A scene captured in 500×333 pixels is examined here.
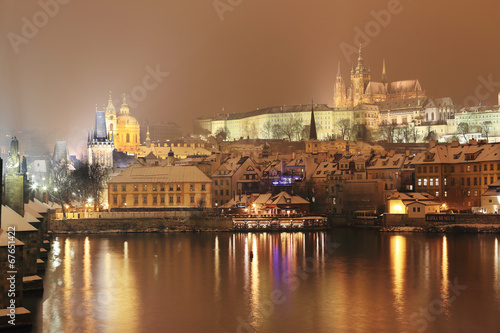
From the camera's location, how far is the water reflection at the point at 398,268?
27191 millimetres

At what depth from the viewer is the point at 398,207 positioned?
58719 millimetres

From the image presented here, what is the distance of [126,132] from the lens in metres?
128

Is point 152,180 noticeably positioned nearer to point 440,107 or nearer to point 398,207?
point 398,207

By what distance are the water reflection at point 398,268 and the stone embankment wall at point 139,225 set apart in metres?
15.1

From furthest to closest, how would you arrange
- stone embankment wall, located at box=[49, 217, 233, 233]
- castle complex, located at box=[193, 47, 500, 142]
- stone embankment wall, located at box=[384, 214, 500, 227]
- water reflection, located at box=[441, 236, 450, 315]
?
castle complex, located at box=[193, 47, 500, 142] < stone embankment wall, located at box=[49, 217, 233, 233] < stone embankment wall, located at box=[384, 214, 500, 227] < water reflection, located at box=[441, 236, 450, 315]

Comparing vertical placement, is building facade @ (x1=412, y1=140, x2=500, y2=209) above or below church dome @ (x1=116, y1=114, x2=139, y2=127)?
below

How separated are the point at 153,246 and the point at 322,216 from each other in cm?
2030

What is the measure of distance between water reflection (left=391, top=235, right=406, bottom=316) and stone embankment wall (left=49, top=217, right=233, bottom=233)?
49.4ft

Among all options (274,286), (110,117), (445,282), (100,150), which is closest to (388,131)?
(110,117)

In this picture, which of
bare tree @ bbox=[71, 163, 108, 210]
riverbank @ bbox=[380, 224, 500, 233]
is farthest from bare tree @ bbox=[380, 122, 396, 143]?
riverbank @ bbox=[380, 224, 500, 233]

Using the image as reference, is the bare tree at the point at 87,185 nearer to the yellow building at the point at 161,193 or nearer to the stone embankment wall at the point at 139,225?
the yellow building at the point at 161,193

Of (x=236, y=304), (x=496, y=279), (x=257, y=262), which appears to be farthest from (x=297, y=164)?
(x=236, y=304)

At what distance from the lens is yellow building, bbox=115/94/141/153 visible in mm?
127062

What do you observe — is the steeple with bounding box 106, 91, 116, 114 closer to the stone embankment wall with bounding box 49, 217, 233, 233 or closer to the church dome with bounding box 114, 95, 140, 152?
the church dome with bounding box 114, 95, 140, 152
